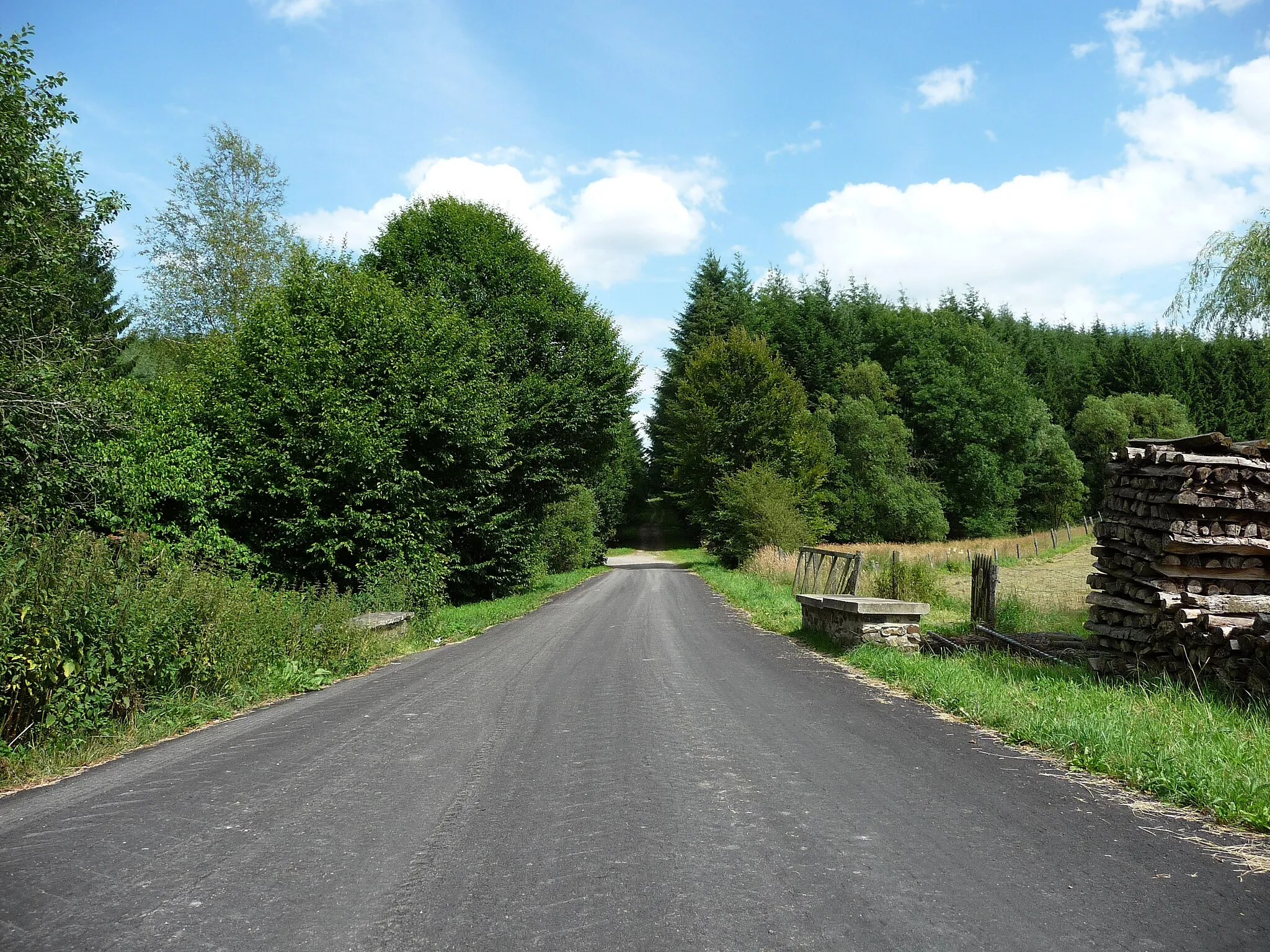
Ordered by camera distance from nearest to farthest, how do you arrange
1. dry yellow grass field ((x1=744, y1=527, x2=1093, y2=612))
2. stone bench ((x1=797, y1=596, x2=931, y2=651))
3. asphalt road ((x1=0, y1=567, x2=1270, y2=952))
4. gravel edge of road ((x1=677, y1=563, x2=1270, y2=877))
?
asphalt road ((x1=0, y1=567, x2=1270, y2=952))
gravel edge of road ((x1=677, y1=563, x2=1270, y2=877))
stone bench ((x1=797, y1=596, x2=931, y2=651))
dry yellow grass field ((x1=744, y1=527, x2=1093, y2=612))

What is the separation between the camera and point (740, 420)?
41.6 metres

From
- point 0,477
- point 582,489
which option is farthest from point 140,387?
point 582,489

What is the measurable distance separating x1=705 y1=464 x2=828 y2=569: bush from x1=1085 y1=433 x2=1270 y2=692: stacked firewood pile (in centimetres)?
2236

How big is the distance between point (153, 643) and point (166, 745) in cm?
127

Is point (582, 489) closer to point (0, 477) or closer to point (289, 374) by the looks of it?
point (289, 374)

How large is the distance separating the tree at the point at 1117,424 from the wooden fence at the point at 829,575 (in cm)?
4653

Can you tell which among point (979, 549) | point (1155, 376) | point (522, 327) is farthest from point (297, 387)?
point (1155, 376)

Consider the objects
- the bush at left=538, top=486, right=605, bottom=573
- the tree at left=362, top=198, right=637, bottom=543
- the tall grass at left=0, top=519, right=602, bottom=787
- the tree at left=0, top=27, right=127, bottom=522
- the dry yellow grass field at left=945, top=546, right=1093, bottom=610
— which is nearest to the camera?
the tall grass at left=0, top=519, right=602, bottom=787

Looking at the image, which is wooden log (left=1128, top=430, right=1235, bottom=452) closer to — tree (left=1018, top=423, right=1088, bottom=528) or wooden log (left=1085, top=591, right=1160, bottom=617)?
wooden log (left=1085, top=591, right=1160, bottom=617)

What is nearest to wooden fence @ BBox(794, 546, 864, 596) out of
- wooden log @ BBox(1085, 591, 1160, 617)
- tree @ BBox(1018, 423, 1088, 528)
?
wooden log @ BBox(1085, 591, 1160, 617)

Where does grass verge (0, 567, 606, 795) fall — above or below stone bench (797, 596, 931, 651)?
below

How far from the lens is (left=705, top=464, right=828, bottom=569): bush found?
31.5m

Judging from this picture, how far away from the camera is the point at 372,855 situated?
3.97 m

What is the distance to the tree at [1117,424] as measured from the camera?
2319 inches
